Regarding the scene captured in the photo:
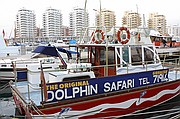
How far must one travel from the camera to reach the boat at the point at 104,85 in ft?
21.0

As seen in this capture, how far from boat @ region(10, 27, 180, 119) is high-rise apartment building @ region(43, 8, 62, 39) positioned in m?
96.9

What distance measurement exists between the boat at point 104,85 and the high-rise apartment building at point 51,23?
96.9 metres

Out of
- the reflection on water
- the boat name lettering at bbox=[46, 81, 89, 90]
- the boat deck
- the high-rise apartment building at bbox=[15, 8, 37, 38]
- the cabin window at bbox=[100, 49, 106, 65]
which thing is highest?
the high-rise apartment building at bbox=[15, 8, 37, 38]

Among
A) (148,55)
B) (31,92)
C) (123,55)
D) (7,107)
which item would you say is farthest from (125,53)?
(7,107)

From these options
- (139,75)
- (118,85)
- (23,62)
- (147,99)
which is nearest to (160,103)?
(147,99)

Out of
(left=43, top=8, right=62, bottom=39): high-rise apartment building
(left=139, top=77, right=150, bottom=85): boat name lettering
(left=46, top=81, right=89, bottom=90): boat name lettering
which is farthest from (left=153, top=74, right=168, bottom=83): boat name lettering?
(left=43, top=8, right=62, bottom=39): high-rise apartment building

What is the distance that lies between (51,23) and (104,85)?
10059 centimetres

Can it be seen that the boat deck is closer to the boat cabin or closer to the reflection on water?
the reflection on water

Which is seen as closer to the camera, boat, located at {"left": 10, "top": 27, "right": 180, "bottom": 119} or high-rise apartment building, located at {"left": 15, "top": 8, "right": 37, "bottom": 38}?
boat, located at {"left": 10, "top": 27, "right": 180, "bottom": 119}

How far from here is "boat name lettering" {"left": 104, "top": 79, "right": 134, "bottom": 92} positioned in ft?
23.5

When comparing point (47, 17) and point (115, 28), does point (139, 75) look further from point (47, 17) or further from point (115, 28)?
point (47, 17)

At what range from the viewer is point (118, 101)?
7371 mm

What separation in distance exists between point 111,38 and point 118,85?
2724 millimetres

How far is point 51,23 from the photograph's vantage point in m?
105
